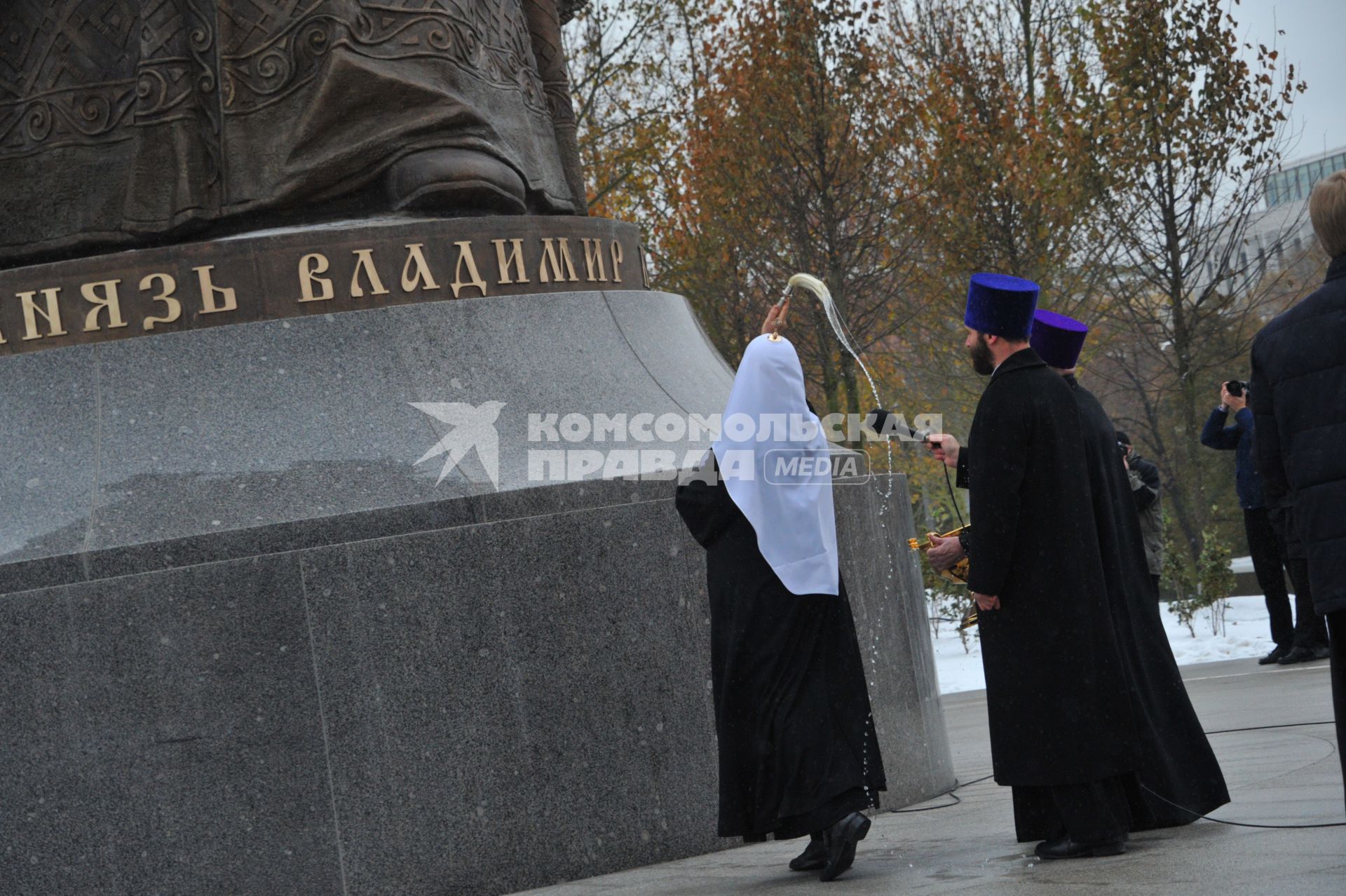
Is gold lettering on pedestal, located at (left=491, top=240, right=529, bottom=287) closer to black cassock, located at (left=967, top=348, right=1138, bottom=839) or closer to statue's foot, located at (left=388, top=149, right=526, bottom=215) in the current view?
statue's foot, located at (left=388, top=149, right=526, bottom=215)

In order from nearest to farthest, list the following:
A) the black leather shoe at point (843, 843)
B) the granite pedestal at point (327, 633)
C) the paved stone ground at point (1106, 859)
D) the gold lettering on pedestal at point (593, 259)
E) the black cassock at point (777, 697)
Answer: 1. the paved stone ground at point (1106, 859)
2. the black leather shoe at point (843, 843)
3. the black cassock at point (777, 697)
4. the granite pedestal at point (327, 633)
5. the gold lettering on pedestal at point (593, 259)

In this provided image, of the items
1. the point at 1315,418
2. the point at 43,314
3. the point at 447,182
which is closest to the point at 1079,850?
the point at 1315,418

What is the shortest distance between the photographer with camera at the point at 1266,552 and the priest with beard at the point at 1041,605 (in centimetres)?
651

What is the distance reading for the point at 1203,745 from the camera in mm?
5707

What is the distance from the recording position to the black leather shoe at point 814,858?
5.52m

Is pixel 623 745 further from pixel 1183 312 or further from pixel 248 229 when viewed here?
pixel 1183 312

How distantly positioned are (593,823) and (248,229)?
3221 millimetres

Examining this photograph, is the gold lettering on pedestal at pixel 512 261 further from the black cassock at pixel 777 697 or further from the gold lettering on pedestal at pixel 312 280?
the black cassock at pixel 777 697

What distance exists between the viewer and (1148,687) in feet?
18.9

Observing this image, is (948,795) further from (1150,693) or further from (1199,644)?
(1199,644)

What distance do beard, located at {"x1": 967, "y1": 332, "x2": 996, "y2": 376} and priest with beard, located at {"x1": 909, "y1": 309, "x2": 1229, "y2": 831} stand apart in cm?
27

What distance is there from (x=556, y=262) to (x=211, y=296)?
62.7 inches

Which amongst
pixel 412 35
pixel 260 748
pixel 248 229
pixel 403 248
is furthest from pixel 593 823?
pixel 412 35

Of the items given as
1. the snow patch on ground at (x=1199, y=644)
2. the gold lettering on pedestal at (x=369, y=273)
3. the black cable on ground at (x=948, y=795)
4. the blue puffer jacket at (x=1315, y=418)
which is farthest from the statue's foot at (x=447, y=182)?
the snow patch on ground at (x=1199, y=644)
